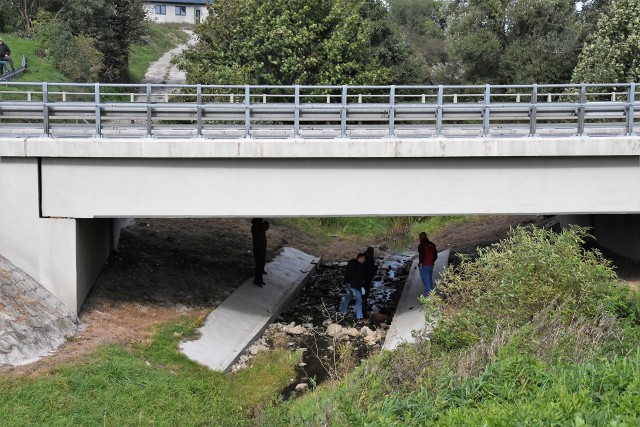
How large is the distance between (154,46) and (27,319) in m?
53.1

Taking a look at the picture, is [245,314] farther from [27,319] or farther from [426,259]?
[27,319]

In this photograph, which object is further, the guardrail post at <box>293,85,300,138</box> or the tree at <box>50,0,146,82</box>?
the tree at <box>50,0,146,82</box>

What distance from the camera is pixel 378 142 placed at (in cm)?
1786

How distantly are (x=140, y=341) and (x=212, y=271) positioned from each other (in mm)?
5910

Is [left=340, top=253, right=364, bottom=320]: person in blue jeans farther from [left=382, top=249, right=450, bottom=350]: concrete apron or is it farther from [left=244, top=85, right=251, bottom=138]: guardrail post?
[left=244, top=85, right=251, bottom=138]: guardrail post

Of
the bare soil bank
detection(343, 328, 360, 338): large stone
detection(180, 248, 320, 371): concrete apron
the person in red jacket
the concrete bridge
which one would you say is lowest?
detection(343, 328, 360, 338): large stone

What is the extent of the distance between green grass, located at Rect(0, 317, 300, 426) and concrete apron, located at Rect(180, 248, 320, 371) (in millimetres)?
588

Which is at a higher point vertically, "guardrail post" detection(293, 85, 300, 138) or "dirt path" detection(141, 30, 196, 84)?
"dirt path" detection(141, 30, 196, 84)

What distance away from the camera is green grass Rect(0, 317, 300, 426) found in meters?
13.5

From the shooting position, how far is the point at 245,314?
2083cm

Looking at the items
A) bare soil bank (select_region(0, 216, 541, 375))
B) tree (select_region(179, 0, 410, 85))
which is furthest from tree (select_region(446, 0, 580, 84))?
bare soil bank (select_region(0, 216, 541, 375))

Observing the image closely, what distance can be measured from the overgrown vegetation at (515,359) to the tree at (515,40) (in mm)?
25499

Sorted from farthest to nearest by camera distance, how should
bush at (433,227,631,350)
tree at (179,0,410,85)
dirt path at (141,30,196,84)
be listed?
dirt path at (141,30,196,84)
tree at (179,0,410,85)
bush at (433,227,631,350)

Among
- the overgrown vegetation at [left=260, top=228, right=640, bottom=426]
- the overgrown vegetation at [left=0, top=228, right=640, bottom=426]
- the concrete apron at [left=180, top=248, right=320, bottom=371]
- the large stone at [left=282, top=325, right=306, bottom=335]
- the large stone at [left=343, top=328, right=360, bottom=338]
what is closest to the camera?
the overgrown vegetation at [left=260, top=228, right=640, bottom=426]
